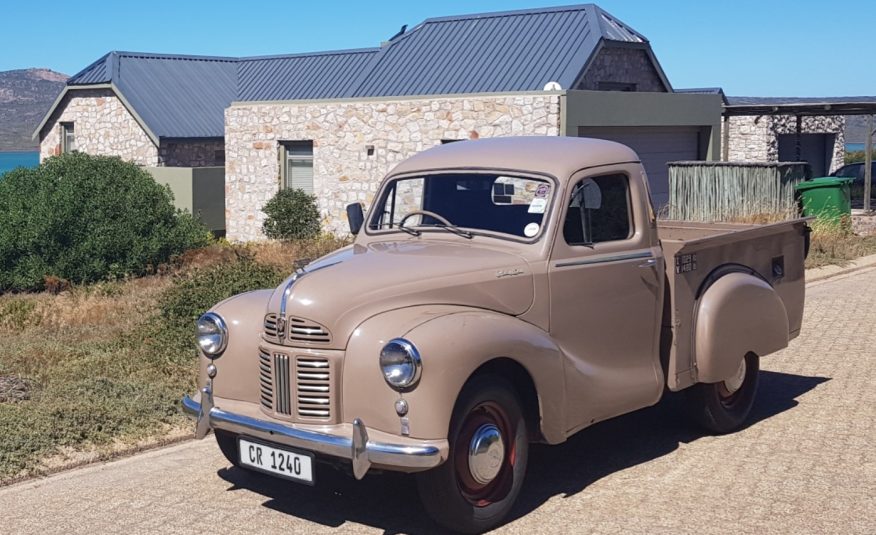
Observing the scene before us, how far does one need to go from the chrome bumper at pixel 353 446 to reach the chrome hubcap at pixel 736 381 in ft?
10.2

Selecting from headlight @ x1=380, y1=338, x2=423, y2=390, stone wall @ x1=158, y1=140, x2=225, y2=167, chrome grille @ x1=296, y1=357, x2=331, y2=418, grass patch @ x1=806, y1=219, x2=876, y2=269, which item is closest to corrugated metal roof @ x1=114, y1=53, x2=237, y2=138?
stone wall @ x1=158, y1=140, x2=225, y2=167

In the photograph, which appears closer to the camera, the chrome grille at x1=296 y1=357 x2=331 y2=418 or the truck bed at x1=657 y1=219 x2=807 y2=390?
the chrome grille at x1=296 y1=357 x2=331 y2=418

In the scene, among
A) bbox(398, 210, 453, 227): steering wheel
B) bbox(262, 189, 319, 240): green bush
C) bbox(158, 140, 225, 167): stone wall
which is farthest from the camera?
bbox(158, 140, 225, 167): stone wall

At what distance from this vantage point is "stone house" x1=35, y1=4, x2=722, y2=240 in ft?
66.5

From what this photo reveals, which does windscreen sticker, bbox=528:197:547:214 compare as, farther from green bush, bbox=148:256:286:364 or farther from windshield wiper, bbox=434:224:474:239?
green bush, bbox=148:256:286:364

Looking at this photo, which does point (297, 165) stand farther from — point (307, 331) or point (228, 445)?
point (307, 331)

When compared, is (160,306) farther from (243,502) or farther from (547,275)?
(547,275)

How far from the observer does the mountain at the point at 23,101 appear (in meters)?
136

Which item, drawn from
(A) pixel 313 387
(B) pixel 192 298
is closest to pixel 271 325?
(A) pixel 313 387

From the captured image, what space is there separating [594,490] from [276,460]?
1.85 m

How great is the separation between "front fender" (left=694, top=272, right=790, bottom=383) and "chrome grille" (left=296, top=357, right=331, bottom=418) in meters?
2.66

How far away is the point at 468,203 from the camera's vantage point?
6672 millimetres

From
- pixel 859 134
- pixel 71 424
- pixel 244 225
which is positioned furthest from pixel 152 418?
pixel 859 134

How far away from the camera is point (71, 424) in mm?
7469
